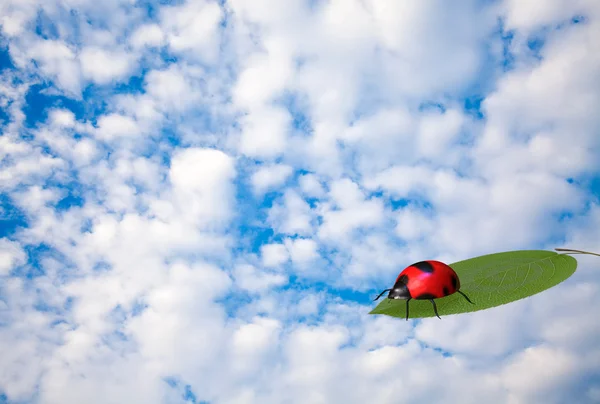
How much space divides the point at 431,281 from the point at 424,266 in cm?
37

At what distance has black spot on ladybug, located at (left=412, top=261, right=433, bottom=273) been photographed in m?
5.47

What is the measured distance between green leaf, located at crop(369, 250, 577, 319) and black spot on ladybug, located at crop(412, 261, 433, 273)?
43 centimetres

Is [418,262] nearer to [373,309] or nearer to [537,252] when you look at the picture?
[373,309]

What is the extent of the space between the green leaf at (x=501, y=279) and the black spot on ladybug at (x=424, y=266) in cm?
43

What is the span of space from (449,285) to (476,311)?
2.72 ft

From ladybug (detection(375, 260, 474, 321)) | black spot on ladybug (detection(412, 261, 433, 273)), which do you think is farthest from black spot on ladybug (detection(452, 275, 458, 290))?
black spot on ladybug (detection(412, 261, 433, 273))

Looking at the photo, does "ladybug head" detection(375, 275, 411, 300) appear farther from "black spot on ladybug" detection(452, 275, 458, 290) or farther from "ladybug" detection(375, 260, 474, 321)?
"black spot on ladybug" detection(452, 275, 458, 290)

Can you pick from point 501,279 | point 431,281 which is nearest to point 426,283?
point 431,281

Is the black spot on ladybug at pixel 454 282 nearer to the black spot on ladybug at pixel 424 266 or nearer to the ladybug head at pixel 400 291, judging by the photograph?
the black spot on ladybug at pixel 424 266

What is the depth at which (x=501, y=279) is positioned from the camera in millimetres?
4453

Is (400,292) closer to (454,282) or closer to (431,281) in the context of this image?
(431,281)

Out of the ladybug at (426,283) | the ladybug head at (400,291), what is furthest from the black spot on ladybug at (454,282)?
the ladybug head at (400,291)

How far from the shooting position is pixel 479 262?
4871mm

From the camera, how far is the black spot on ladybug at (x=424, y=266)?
17.9ft
